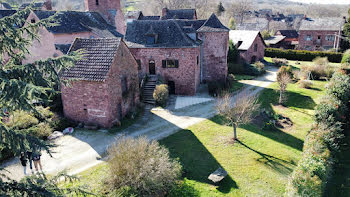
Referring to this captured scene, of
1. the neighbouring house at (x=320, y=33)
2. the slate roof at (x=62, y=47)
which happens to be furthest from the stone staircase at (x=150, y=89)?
the neighbouring house at (x=320, y=33)

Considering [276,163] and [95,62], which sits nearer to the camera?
[276,163]

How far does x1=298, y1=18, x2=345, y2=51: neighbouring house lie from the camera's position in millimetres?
60250

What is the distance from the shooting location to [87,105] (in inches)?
813

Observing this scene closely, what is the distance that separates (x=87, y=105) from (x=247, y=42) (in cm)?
3396

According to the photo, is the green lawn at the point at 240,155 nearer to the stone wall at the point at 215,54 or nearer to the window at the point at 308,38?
the stone wall at the point at 215,54

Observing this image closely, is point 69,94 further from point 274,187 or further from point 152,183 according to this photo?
point 274,187

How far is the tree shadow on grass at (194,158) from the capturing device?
1476 cm

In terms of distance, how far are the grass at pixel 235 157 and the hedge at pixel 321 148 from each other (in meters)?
1.65

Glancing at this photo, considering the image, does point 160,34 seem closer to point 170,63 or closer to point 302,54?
point 170,63

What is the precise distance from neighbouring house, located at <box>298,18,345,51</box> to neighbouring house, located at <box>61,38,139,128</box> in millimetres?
56673

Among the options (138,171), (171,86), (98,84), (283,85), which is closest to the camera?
(138,171)

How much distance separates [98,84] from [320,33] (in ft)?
201

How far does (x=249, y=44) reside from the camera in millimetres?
44969

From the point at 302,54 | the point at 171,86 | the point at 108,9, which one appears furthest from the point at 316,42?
the point at 108,9
